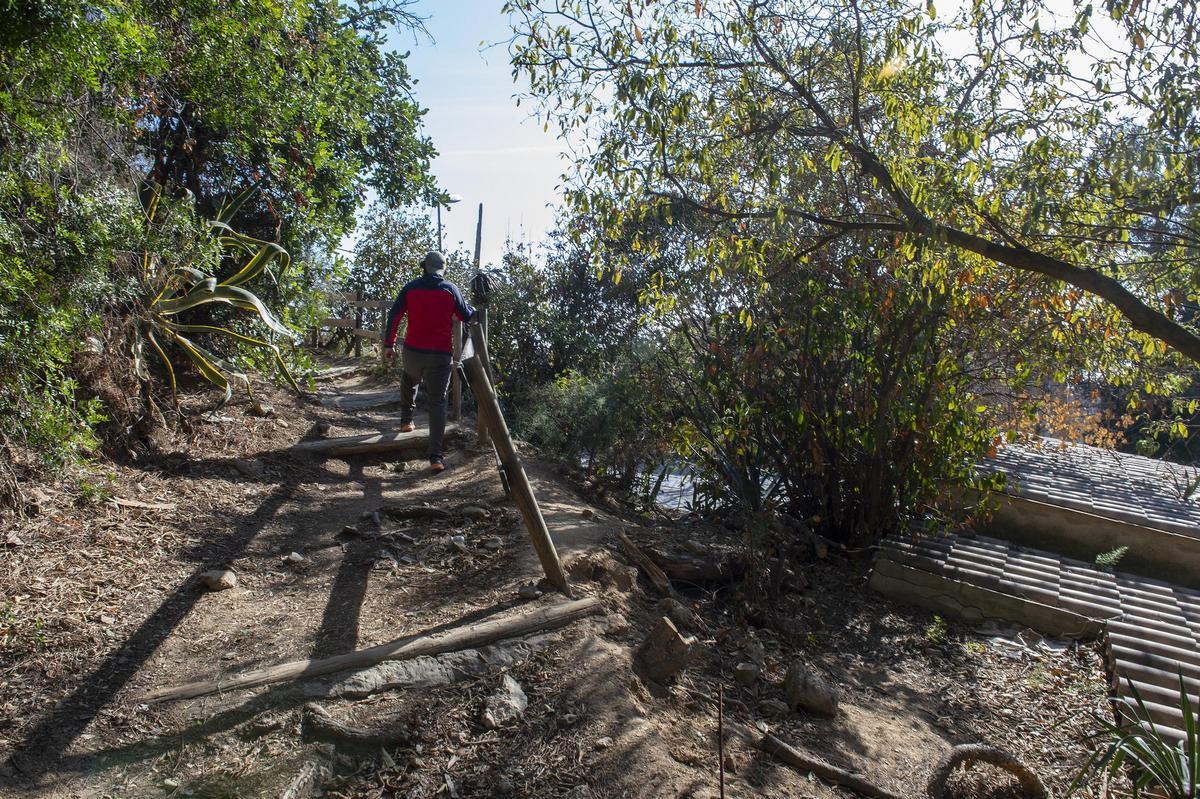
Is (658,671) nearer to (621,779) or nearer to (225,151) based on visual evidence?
(621,779)

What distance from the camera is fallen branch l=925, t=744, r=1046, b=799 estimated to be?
13.0 feet

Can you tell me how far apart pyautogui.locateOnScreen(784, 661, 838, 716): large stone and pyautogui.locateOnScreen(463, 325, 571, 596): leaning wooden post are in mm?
1381

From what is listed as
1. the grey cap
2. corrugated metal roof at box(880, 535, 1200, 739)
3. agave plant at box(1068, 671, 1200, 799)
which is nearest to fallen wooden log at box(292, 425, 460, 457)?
the grey cap

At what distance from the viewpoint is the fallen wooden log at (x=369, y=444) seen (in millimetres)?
7332

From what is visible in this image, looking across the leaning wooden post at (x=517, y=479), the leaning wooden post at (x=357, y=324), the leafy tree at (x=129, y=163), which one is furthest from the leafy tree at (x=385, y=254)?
the leaning wooden post at (x=517, y=479)

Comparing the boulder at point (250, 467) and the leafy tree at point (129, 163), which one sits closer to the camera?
the leafy tree at point (129, 163)

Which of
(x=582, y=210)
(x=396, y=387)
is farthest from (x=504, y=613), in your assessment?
(x=396, y=387)

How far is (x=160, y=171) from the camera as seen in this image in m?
7.49

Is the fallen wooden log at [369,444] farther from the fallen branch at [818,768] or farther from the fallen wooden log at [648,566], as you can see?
the fallen branch at [818,768]

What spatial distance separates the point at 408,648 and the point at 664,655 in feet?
4.27

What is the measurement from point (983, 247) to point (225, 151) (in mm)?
6351

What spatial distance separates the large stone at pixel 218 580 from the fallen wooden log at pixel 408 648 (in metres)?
1.07

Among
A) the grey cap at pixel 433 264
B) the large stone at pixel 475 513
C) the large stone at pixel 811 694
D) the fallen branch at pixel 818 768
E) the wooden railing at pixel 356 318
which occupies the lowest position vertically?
the fallen branch at pixel 818 768

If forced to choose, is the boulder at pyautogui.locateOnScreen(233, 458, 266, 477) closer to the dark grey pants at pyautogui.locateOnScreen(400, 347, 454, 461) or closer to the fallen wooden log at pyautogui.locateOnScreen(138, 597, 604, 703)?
the dark grey pants at pyautogui.locateOnScreen(400, 347, 454, 461)
